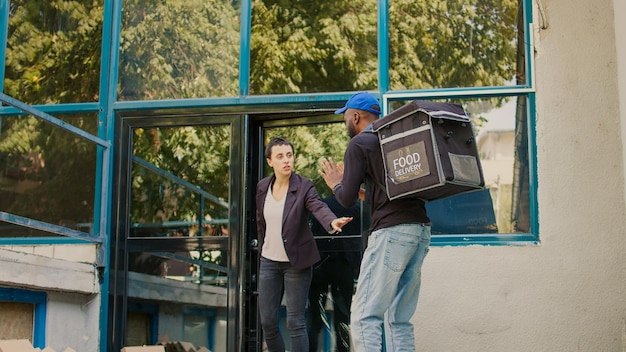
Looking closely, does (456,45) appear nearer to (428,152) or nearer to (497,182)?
(497,182)

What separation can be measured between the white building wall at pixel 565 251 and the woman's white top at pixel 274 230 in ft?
3.49

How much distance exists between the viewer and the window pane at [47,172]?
7355 millimetres

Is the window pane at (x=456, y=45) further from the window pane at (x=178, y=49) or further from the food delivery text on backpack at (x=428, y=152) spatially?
the food delivery text on backpack at (x=428, y=152)

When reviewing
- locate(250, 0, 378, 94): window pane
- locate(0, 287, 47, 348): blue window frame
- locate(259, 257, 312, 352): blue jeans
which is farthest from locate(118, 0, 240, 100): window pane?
locate(0, 287, 47, 348): blue window frame

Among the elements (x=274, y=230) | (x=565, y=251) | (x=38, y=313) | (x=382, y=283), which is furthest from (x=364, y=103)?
(x=38, y=313)

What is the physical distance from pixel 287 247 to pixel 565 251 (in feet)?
6.37

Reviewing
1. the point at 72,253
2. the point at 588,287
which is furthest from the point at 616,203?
the point at 72,253

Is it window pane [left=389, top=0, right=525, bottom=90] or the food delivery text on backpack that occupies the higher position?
window pane [left=389, top=0, right=525, bottom=90]

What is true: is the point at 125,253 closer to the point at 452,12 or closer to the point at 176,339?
the point at 176,339

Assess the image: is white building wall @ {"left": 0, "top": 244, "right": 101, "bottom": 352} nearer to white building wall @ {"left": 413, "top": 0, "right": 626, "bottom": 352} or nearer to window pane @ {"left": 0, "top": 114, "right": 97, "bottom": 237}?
window pane @ {"left": 0, "top": 114, "right": 97, "bottom": 237}

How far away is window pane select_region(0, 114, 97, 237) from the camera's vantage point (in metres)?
7.36

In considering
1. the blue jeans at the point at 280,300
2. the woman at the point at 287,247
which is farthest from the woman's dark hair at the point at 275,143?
the blue jeans at the point at 280,300

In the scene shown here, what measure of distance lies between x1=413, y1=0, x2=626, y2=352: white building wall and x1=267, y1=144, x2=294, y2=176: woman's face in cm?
121

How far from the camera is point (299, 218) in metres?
6.43
